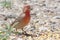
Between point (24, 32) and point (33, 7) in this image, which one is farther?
point (33, 7)

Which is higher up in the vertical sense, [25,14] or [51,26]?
[25,14]

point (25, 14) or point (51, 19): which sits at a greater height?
point (25, 14)

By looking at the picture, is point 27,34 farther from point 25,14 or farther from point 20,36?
point 25,14

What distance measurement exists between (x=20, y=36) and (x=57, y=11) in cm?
173

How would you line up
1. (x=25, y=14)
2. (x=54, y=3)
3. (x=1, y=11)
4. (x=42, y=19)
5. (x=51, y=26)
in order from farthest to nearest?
1. (x=54, y=3)
2. (x=1, y=11)
3. (x=42, y=19)
4. (x=51, y=26)
5. (x=25, y=14)

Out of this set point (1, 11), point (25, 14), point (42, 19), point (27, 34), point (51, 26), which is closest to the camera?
point (25, 14)

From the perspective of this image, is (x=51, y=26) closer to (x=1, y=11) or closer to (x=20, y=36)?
(x=20, y=36)

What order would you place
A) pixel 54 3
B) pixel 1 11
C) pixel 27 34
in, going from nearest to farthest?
pixel 27 34 → pixel 1 11 → pixel 54 3

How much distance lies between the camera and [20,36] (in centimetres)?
575

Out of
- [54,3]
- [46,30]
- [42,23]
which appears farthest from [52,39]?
[54,3]

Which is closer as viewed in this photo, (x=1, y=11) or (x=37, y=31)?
(x=37, y=31)

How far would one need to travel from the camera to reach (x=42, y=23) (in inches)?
253

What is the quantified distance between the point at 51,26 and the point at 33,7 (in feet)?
4.50

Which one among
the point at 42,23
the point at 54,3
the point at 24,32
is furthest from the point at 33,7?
the point at 24,32
